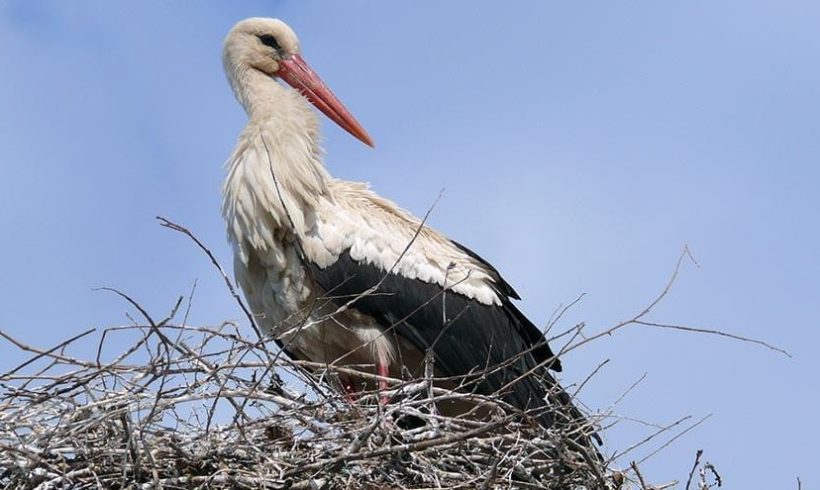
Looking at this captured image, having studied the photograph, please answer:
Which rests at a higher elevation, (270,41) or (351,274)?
(270,41)

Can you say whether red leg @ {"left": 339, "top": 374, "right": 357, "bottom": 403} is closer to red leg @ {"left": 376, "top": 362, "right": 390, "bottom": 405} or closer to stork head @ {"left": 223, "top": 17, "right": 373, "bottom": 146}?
red leg @ {"left": 376, "top": 362, "right": 390, "bottom": 405}

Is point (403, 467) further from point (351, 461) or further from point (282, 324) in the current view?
point (282, 324)

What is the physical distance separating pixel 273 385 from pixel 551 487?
947mm

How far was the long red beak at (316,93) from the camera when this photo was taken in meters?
7.37

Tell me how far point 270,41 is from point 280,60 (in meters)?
0.09

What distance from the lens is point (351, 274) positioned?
6.59 meters

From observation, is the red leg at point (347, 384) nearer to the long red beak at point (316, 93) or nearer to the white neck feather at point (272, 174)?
the white neck feather at point (272, 174)

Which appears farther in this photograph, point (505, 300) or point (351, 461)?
point (505, 300)

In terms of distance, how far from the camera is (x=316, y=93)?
24.2 ft

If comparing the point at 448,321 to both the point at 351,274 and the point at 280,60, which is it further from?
the point at 280,60

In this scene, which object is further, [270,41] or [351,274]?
[270,41]

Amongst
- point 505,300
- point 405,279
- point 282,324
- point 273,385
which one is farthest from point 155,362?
point 505,300

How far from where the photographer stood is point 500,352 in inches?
272

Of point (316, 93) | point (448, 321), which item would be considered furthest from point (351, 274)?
point (316, 93)
